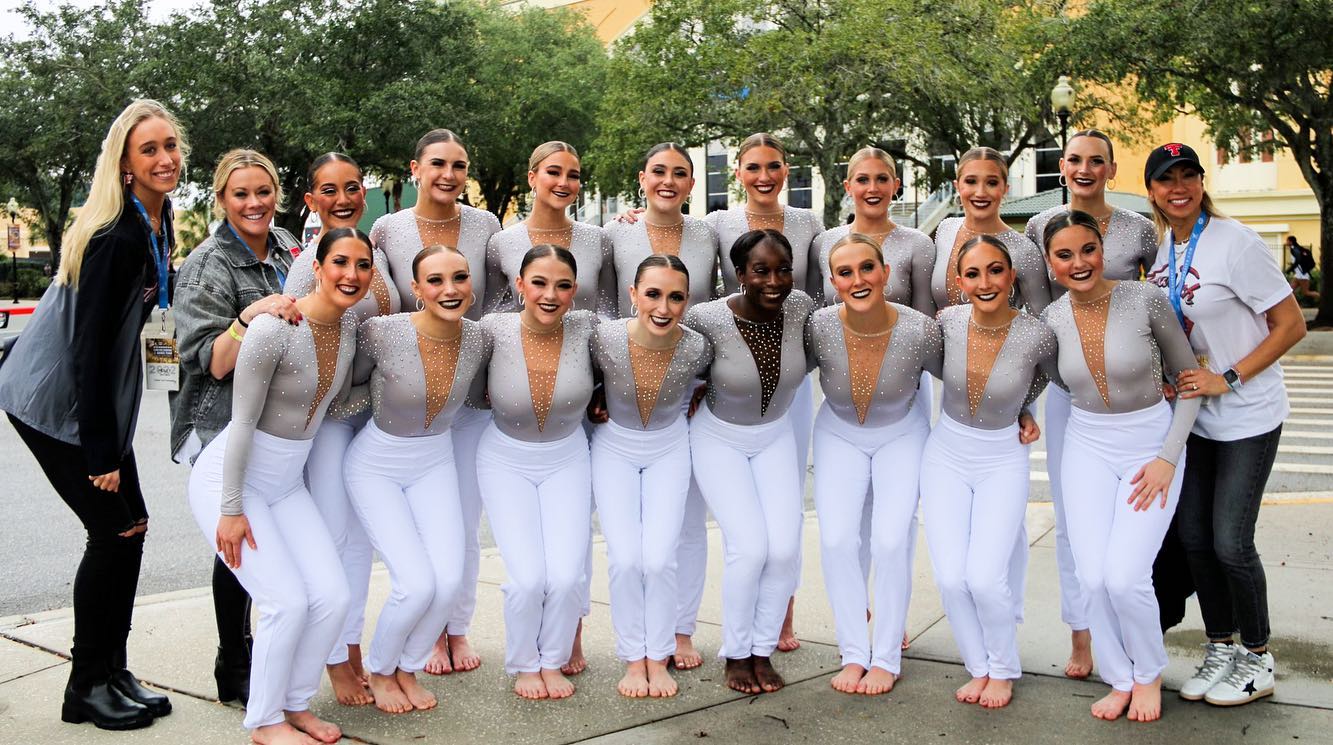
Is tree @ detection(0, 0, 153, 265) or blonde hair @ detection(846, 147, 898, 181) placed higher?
tree @ detection(0, 0, 153, 265)

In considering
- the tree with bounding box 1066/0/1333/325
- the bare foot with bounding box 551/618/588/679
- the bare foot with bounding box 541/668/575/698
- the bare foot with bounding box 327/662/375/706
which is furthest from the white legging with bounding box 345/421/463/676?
the tree with bounding box 1066/0/1333/325

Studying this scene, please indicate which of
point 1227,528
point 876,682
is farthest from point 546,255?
point 1227,528

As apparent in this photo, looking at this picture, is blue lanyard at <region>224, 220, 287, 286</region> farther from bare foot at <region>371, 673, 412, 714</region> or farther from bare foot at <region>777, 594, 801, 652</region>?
Result: bare foot at <region>777, 594, 801, 652</region>

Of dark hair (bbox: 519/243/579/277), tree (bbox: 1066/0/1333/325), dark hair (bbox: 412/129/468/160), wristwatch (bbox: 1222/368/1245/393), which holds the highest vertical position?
tree (bbox: 1066/0/1333/325)

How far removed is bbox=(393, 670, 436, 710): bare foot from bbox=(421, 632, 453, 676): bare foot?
0.28 meters

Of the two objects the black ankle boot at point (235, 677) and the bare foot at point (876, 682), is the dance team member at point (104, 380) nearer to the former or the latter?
the black ankle boot at point (235, 677)

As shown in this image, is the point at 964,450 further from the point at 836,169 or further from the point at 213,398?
the point at 836,169

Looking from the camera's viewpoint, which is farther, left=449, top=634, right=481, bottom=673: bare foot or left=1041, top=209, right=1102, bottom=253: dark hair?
left=449, top=634, right=481, bottom=673: bare foot

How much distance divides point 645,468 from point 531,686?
0.93 m

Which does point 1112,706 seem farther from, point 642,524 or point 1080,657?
point 642,524

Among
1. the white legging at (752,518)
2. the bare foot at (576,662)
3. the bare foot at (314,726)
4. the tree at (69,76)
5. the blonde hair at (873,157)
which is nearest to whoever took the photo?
the bare foot at (314,726)

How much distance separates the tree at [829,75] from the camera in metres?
24.1

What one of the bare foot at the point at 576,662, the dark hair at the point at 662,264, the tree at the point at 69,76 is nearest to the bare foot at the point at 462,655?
the bare foot at the point at 576,662

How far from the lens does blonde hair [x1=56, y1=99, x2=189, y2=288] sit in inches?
155
